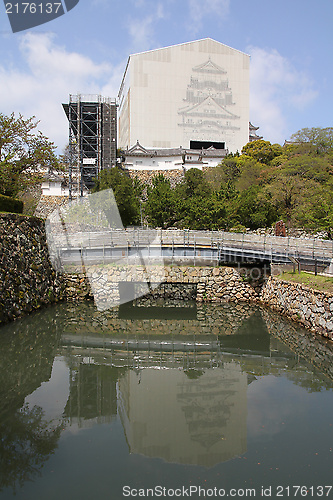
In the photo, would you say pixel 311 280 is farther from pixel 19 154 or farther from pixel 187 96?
pixel 187 96

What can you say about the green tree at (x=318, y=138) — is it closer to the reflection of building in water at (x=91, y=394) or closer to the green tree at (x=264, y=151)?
the green tree at (x=264, y=151)

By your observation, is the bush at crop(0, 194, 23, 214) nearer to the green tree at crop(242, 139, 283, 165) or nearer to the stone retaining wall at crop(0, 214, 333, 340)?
the stone retaining wall at crop(0, 214, 333, 340)

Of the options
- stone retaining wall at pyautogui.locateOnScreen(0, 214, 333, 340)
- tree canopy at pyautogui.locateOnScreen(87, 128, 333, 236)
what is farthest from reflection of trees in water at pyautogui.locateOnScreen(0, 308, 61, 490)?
tree canopy at pyautogui.locateOnScreen(87, 128, 333, 236)

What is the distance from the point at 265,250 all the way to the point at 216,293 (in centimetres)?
360

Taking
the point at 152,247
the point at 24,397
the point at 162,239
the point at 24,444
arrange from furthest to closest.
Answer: the point at 162,239
the point at 152,247
the point at 24,397
the point at 24,444

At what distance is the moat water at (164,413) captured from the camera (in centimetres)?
602

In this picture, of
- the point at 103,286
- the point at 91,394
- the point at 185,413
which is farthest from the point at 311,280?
the point at 103,286

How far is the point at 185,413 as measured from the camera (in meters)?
8.41

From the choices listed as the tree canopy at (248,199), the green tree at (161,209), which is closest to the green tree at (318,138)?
the tree canopy at (248,199)

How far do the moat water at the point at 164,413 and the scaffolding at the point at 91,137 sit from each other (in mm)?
40757

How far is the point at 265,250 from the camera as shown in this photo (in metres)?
20.5

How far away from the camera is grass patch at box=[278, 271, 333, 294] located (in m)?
14.6

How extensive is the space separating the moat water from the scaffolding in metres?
40.8

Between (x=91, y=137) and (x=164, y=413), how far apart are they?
1970 inches
